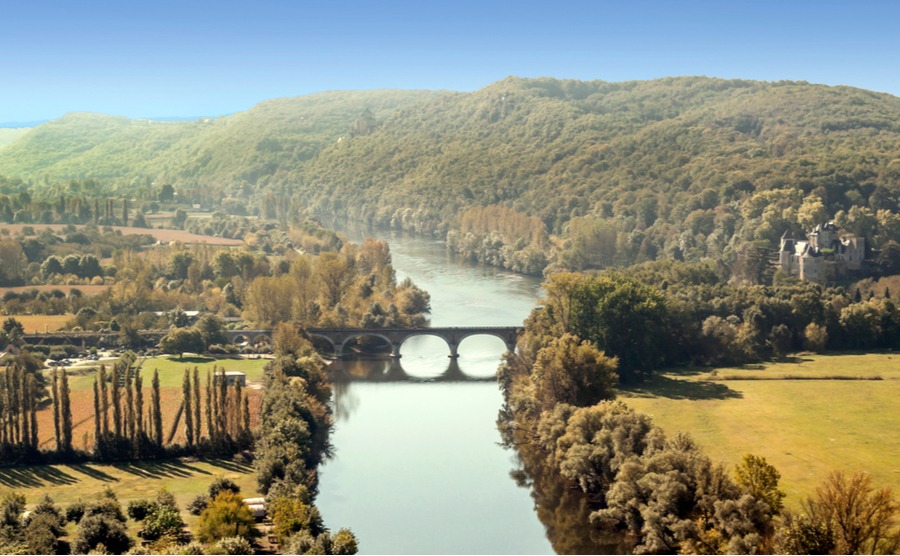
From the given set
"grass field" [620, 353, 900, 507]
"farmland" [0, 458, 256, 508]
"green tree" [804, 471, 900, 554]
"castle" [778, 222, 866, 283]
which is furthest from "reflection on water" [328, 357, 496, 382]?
"green tree" [804, 471, 900, 554]

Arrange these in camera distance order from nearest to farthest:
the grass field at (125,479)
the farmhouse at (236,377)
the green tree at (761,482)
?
the green tree at (761,482) → the grass field at (125,479) → the farmhouse at (236,377)

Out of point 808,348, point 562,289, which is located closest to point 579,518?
point 562,289

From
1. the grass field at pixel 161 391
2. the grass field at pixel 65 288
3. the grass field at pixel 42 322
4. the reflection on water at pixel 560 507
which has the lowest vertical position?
the reflection on water at pixel 560 507

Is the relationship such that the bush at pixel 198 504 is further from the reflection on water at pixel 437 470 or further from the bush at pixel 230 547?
the bush at pixel 230 547

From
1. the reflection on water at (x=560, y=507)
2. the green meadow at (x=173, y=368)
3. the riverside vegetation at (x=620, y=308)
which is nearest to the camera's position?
the riverside vegetation at (x=620, y=308)

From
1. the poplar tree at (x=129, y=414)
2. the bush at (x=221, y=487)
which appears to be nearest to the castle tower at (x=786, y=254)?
the poplar tree at (x=129, y=414)

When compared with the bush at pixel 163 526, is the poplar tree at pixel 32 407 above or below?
above

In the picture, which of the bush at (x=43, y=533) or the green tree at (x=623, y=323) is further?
the green tree at (x=623, y=323)
